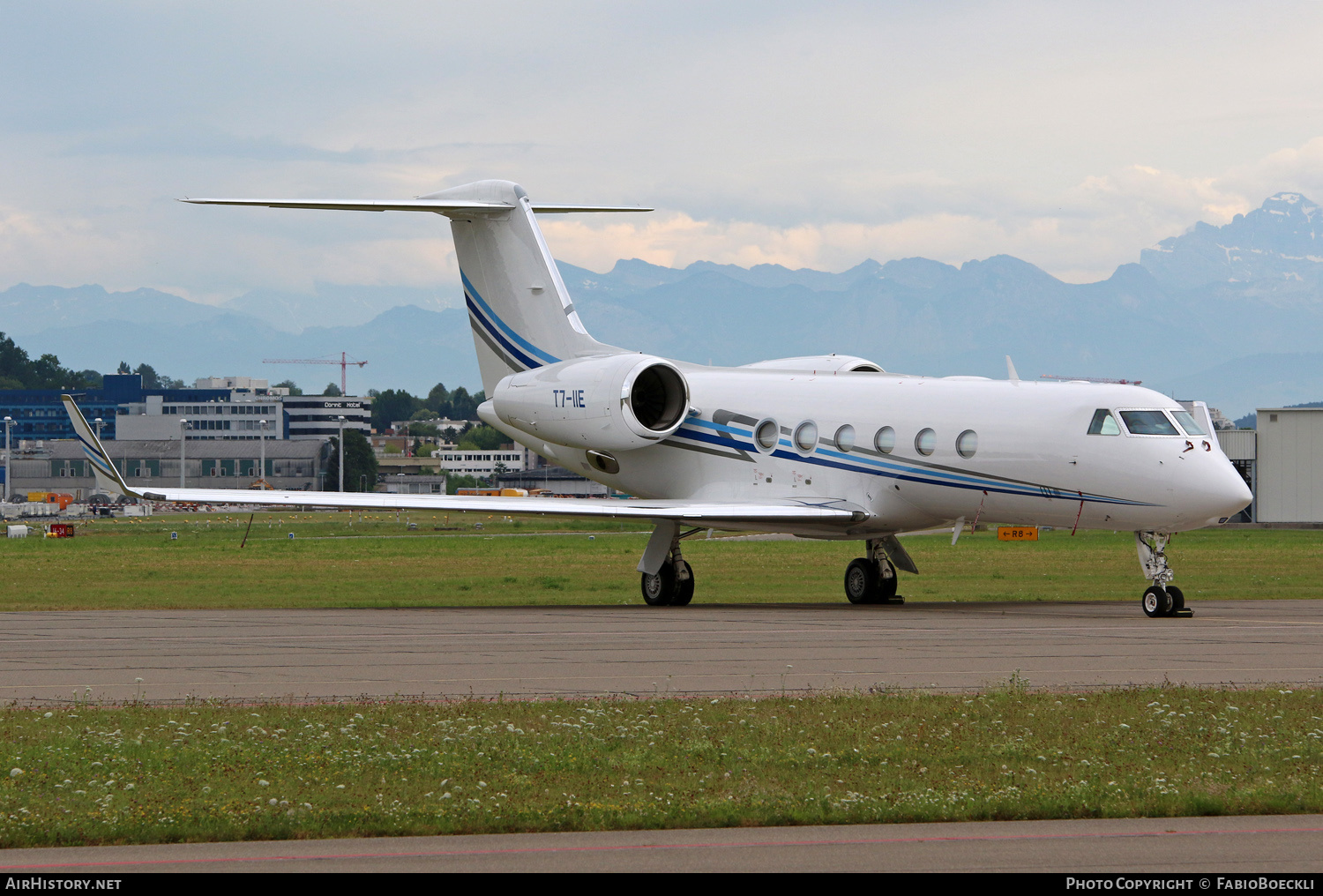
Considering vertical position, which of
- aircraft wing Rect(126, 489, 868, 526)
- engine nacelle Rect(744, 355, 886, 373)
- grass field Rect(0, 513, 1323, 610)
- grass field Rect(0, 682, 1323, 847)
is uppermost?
engine nacelle Rect(744, 355, 886, 373)

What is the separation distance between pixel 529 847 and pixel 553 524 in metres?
74.7

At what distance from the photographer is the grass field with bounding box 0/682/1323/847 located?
8562mm

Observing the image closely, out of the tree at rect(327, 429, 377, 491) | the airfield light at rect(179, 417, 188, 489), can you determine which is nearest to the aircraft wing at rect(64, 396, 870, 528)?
the airfield light at rect(179, 417, 188, 489)

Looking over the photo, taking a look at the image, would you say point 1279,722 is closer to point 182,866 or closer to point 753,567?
point 182,866

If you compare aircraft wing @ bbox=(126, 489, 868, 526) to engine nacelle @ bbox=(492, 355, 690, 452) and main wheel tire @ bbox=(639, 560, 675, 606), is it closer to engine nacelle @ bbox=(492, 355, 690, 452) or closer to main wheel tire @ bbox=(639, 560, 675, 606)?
main wheel tire @ bbox=(639, 560, 675, 606)

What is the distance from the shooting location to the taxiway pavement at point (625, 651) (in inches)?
556

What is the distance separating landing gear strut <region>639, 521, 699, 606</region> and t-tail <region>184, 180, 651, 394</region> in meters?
5.19

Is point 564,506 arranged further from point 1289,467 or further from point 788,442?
point 1289,467

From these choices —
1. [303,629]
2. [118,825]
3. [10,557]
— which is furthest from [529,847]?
[10,557]

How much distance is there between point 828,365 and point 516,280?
677cm

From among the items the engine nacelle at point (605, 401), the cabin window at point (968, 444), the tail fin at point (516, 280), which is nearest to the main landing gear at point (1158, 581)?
the cabin window at point (968, 444)

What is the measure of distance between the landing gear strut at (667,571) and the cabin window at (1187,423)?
8771 millimetres

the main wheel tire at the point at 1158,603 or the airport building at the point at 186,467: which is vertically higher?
the airport building at the point at 186,467

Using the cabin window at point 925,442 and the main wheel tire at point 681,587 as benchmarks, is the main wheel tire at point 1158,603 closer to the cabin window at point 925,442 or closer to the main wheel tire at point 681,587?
the cabin window at point 925,442
